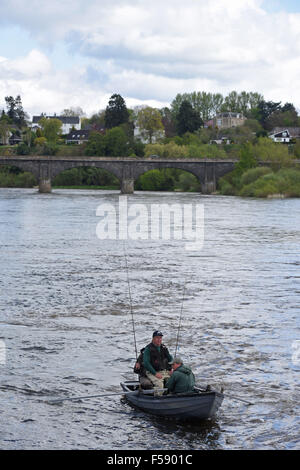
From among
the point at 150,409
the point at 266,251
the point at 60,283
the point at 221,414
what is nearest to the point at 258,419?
the point at 221,414

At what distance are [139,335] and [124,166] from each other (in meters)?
105

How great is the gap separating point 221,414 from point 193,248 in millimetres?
28674

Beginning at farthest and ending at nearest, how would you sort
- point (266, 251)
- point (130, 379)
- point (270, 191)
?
1. point (270, 191)
2. point (266, 251)
3. point (130, 379)

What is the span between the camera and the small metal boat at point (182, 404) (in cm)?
1430

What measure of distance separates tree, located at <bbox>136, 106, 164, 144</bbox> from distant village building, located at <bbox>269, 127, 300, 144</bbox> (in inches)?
1251

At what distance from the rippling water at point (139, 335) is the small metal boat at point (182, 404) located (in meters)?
0.23

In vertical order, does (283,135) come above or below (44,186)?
above

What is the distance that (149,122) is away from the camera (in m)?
181

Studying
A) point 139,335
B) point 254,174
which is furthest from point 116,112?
point 139,335

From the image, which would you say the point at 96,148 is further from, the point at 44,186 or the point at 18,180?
the point at 44,186

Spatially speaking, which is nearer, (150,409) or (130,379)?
(150,409)

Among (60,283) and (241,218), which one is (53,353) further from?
(241,218)

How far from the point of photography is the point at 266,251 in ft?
138

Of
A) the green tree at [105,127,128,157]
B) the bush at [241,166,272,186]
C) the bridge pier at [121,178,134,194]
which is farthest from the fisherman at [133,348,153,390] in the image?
the green tree at [105,127,128,157]
